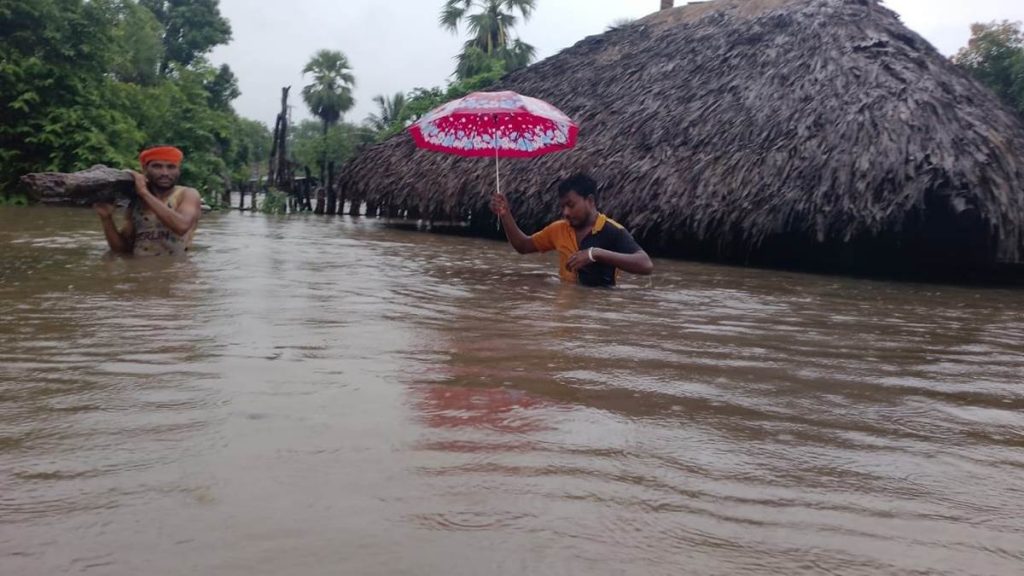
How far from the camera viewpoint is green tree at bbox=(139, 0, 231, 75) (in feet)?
105

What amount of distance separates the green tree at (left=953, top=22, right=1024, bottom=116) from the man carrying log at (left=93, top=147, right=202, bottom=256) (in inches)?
521

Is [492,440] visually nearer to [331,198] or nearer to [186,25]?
[331,198]

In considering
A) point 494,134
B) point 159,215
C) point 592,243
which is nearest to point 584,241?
point 592,243

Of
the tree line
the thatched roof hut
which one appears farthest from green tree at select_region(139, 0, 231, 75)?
the thatched roof hut

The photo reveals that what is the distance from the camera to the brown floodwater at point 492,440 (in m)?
1.62

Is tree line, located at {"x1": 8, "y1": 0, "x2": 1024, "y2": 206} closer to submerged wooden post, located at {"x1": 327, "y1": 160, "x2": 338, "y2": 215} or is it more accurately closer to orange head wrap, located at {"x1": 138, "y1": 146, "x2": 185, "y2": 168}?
submerged wooden post, located at {"x1": 327, "y1": 160, "x2": 338, "y2": 215}

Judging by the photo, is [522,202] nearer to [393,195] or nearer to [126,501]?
[393,195]

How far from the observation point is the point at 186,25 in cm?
3203

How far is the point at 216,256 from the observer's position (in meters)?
7.12

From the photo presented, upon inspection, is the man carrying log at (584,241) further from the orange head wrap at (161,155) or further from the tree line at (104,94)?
the tree line at (104,94)

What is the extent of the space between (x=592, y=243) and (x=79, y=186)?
10.4 feet

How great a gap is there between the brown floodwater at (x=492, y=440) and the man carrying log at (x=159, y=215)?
137 centimetres

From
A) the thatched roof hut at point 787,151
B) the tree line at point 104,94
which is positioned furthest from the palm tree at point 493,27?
the thatched roof hut at point 787,151

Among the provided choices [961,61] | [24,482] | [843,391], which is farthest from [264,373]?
[961,61]
